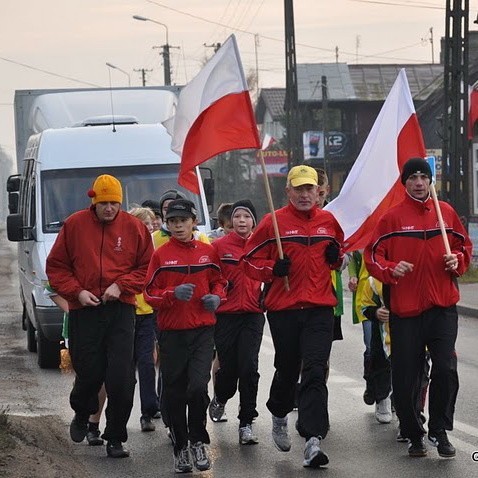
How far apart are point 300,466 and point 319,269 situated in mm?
1233

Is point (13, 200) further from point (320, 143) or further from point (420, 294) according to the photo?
point (320, 143)

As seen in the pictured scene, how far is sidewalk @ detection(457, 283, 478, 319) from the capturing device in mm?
21766

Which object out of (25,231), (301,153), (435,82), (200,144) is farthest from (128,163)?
(435,82)

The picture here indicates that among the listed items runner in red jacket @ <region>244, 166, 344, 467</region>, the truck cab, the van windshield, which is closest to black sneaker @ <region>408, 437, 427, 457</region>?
runner in red jacket @ <region>244, 166, 344, 467</region>

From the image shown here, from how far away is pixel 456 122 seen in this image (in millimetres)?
28016

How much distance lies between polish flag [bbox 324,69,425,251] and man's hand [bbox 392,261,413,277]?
142cm

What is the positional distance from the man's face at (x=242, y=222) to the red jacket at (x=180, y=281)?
3.17ft

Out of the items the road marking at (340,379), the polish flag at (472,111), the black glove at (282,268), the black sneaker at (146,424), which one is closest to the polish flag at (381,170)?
the black glove at (282,268)

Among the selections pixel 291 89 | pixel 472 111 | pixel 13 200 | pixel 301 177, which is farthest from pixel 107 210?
pixel 472 111

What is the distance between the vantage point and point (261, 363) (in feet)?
49.5

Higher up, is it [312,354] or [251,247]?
[251,247]

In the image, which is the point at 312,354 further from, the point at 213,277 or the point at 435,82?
the point at 435,82

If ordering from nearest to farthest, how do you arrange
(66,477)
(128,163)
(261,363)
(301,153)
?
(66,477) → (261,363) → (128,163) → (301,153)

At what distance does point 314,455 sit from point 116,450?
1.52 m
